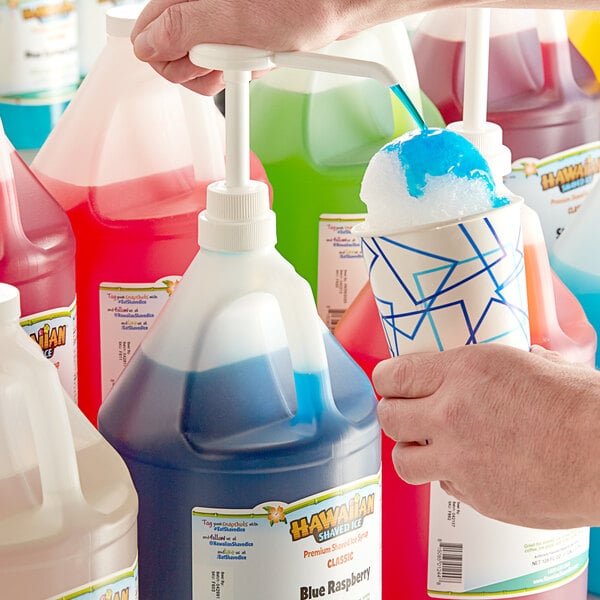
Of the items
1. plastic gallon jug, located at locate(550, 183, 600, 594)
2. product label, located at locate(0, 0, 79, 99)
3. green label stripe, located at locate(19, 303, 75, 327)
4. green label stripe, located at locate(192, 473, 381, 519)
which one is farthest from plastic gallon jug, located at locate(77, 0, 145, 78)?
green label stripe, located at locate(192, 473, 381, 519)

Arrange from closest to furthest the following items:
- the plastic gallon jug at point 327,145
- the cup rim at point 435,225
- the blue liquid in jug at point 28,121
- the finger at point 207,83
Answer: the cup rim at point 435,225 → the finger at point 207,83 → the plastic gallon jug at point 327,145 → the blue liquid in jug at point 28,121

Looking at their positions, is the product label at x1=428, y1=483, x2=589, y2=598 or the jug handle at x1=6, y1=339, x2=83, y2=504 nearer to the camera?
the jug handle at x1=6, y1=339, x2=83, y2=504

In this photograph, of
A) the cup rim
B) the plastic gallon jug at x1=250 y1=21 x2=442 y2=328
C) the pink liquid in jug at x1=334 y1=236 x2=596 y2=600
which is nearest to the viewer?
the cup rim

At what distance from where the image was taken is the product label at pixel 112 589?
94 cm

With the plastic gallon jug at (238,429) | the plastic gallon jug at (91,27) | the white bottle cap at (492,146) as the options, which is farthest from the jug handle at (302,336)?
the plastic gallon jug at (91,27)

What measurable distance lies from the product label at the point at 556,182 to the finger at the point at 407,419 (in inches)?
21.7

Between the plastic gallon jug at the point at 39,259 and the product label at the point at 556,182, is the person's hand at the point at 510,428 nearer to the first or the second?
the plastic gallon jug at the point at 39,259

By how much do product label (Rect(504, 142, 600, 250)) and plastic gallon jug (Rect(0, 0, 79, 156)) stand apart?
520 mm

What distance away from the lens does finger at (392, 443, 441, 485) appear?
0.99m

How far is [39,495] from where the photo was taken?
0.94 metres

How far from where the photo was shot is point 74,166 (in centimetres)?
123

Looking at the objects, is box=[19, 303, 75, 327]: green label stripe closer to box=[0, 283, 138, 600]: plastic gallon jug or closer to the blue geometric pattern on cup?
box=[0, 283, 138, 600]: plastic gallon jug

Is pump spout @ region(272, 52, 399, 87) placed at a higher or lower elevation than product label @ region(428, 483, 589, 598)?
higher

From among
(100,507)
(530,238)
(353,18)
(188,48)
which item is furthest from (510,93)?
(100,507)
